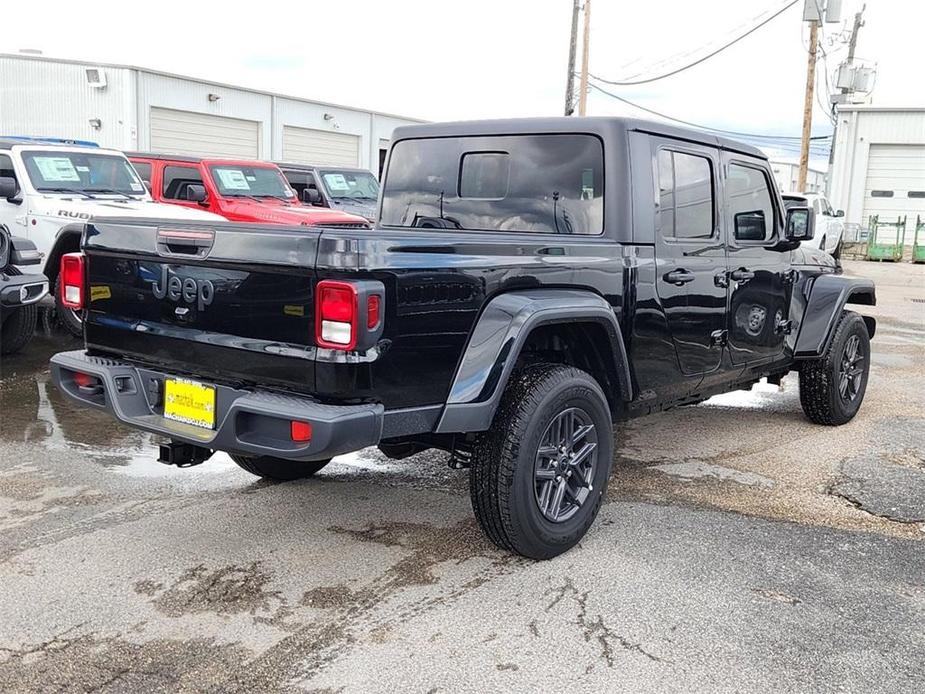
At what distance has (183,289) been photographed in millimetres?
3594

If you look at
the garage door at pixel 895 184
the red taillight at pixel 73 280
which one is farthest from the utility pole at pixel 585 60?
the red taillight at pixel 73 280

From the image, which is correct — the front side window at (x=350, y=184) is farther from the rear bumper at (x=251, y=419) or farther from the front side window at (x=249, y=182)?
the rear bumper at (x=251, y=419)

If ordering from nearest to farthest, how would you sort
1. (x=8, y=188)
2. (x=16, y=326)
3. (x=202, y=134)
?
(x=16, y=326) → (x=8, y=188) → (x=202, y=134)

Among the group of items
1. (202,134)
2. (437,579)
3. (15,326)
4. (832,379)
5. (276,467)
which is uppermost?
(202,134)

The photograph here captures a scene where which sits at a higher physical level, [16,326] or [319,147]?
[319,147]

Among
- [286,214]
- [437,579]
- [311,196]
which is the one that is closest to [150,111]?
[311,196]

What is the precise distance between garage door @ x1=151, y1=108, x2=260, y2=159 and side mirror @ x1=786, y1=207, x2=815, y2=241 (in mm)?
20288

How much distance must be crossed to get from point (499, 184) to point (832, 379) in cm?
295

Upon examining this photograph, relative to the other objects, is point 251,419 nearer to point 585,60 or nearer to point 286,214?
point 286,214

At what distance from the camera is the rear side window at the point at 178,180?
40.7ft

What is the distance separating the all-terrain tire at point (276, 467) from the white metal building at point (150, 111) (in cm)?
1885

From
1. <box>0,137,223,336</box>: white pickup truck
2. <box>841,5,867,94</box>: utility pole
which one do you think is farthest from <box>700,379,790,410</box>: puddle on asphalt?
<box>841,5,867,94</box>: utility pole

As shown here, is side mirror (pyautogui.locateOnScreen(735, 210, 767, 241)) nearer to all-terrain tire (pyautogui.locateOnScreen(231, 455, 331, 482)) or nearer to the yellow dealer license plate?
all-terrain tire (pyautogui.locateOnScreen(231, 455, 331, 482))

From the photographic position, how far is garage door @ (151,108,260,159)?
78.0ft
